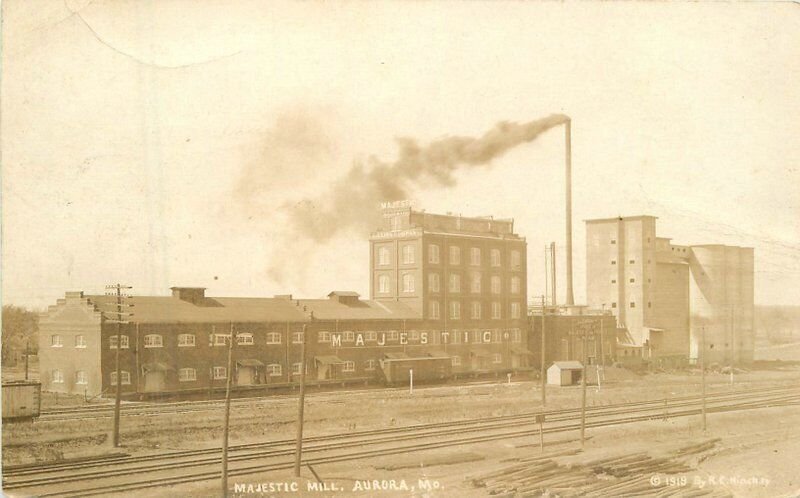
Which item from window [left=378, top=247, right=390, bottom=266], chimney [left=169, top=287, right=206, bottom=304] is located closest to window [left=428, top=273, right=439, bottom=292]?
window [left=378, top=247, right=390, bottom=266]

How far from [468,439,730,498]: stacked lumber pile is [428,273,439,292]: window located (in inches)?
155

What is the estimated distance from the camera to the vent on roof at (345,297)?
513 inches

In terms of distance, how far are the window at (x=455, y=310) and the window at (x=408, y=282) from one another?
940 millimetres

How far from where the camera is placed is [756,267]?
1584 cm

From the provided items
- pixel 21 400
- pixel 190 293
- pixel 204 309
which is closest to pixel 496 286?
pixel 204 309

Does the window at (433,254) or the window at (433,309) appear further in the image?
the window at (433,254)

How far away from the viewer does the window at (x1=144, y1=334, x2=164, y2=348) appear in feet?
38.8

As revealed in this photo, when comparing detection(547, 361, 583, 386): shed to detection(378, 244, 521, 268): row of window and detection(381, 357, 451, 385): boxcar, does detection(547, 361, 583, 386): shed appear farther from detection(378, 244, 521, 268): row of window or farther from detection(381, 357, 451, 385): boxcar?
detection(381, 357, 451, 385): boxcar

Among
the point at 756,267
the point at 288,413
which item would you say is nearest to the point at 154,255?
the point at 288,413

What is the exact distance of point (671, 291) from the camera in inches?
780

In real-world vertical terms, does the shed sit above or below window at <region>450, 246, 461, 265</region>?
below

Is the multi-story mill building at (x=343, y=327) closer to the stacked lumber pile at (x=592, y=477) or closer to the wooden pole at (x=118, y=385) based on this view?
the wooden pole at (x=118, y=385)

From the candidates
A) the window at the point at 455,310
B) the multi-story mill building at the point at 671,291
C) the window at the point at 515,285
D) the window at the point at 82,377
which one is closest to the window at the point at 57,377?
the window at the point at 82,377

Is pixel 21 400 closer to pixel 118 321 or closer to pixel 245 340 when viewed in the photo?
pixel 118 321
